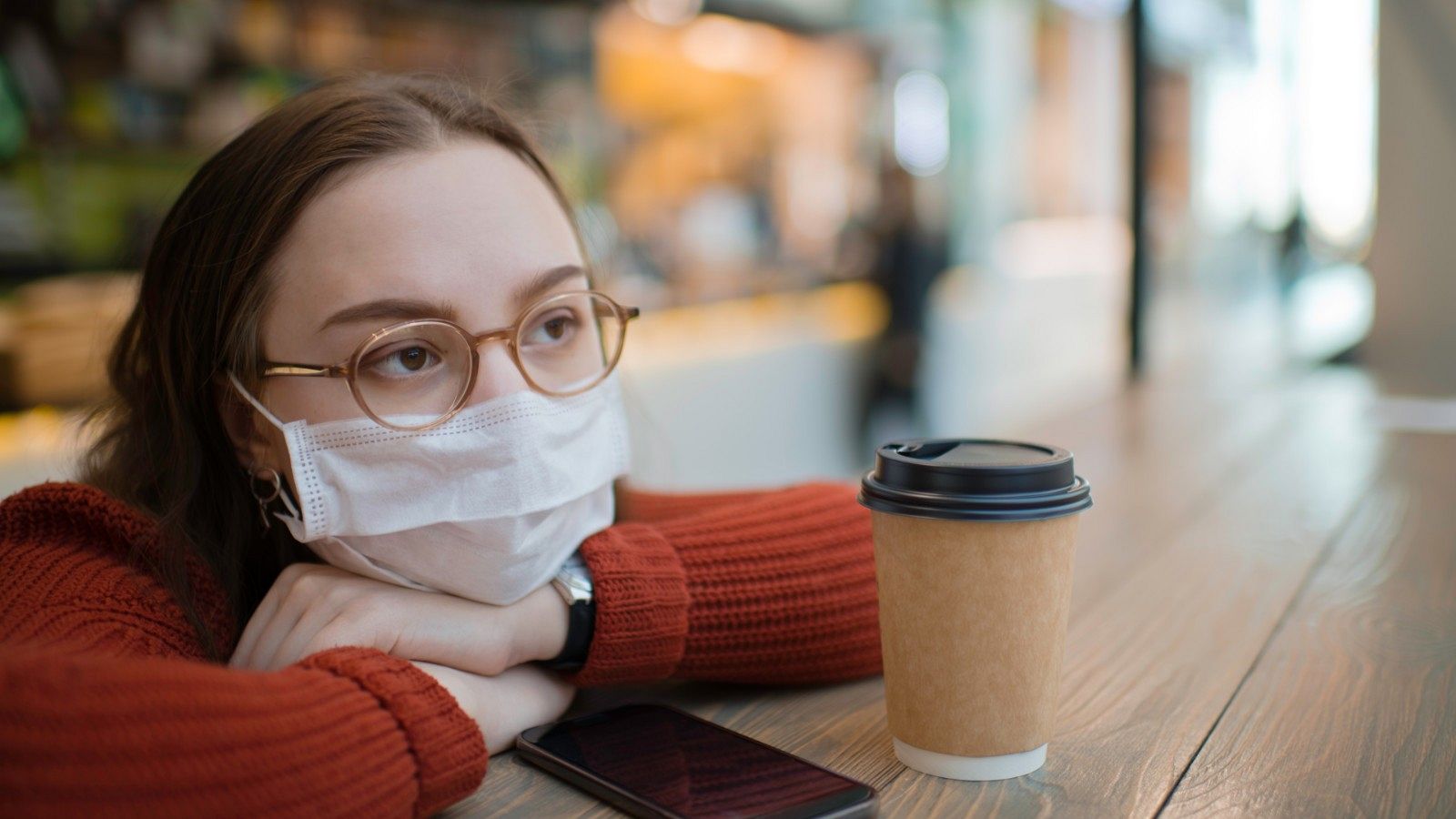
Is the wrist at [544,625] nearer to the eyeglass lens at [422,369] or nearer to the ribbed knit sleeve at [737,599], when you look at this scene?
the ribbed knit sleeve at [737,599]

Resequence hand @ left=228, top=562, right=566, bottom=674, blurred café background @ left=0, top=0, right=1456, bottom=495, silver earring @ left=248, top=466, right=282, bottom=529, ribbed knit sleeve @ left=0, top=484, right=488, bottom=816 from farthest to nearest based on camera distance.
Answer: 1. blurred café background @ left=0, top=0, right=1456, bottom=495
2. silver earring @ left=248, top=466, right=282, bottom=529
3. hand @ left=228, top=562, right=566, bottom=674
4. ribbed knit sleeve @ left=0, top=484, right=488, bottom=816

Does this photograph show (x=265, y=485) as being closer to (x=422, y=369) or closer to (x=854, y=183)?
(x=422, y=369)

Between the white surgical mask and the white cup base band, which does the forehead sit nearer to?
the white surgical mask

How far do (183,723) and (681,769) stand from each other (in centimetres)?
28

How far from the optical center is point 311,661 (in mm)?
664

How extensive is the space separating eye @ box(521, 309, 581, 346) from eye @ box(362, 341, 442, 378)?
0.07 meters

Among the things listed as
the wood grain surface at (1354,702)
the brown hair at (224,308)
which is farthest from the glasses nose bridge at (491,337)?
the wood grain surface at (1354,702)

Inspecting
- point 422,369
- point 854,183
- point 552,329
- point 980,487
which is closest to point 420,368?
point 422,369

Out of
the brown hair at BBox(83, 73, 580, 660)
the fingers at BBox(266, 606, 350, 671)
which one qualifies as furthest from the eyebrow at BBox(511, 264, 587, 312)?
the fingers at BBox(266, 606, 350, 671)

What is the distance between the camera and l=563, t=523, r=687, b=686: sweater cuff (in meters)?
0.83

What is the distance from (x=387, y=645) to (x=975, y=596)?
0.36 meters

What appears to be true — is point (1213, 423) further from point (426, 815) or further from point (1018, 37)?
point (1018, 37)

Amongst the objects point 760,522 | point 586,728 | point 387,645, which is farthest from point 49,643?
point 760,522

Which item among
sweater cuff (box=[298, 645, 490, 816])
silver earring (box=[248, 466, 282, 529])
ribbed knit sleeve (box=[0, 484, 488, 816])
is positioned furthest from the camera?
silver earring (box=[248, 466, 282, 529])
